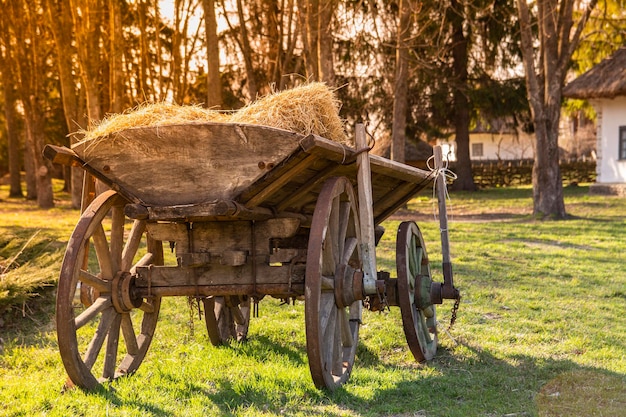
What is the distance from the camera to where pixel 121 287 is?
195 inches

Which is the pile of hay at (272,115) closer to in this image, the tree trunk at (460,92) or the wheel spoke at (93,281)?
the wheel spoke at (93,281)

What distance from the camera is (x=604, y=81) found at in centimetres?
2389

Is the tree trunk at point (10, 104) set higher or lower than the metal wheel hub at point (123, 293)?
higher

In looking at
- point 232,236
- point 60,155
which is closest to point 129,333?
point 232,236

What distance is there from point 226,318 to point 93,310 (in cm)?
162

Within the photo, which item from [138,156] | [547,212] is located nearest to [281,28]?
[547,212]

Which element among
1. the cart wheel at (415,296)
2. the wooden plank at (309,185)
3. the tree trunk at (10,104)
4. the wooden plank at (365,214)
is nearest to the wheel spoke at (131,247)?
the wooden plank at (309,185)

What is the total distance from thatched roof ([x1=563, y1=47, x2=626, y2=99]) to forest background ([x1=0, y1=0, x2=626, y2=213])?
842 millimetres

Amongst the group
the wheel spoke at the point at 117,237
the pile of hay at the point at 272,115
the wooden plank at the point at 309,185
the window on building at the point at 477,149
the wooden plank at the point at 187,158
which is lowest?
the wheel spoke at the point at 117,237

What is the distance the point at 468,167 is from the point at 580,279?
1947cm

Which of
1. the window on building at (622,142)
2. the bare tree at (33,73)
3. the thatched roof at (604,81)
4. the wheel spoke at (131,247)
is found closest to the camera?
the wheel spoke at (131,247)

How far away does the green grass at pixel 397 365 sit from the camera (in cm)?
447

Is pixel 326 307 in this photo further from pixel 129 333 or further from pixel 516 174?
pixel 516 174

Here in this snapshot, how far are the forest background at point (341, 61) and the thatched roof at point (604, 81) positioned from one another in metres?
0.84
